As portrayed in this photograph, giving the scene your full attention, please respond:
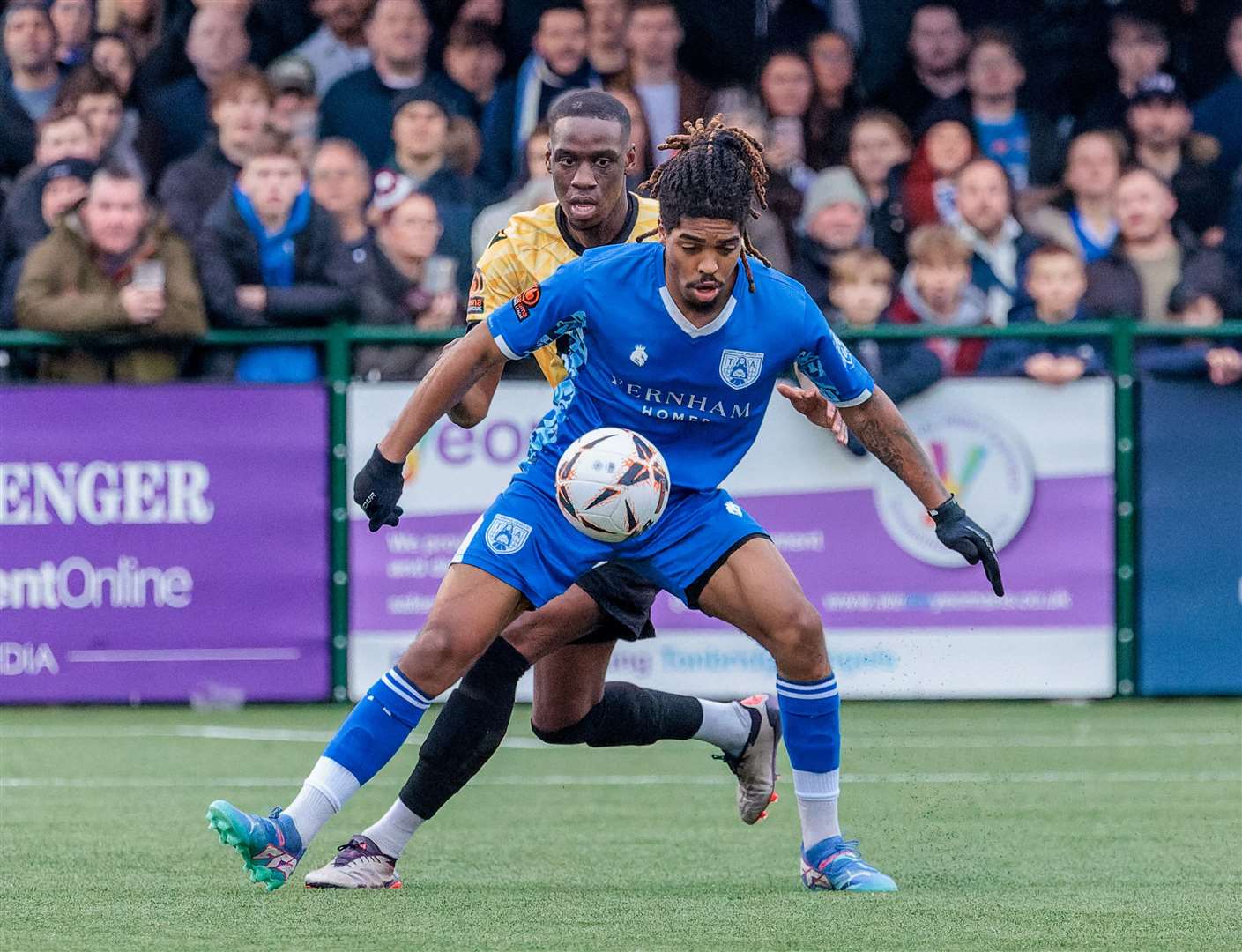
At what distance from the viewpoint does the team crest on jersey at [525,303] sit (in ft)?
19.5

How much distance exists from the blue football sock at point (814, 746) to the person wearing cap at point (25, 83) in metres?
7.41

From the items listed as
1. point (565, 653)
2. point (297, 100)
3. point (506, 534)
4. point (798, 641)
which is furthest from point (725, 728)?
point (297, 100)

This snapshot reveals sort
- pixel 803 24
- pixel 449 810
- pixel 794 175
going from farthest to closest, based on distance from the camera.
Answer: pixel 803 24
pixel 794 175
pixel 449 810

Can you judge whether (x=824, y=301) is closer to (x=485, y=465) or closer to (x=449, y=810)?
(x=485, y=465)

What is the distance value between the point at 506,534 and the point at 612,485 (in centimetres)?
33

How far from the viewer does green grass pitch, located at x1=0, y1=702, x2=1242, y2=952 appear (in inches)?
208

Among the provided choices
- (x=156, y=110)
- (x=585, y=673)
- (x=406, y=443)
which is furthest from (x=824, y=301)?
(x=406, y=443)

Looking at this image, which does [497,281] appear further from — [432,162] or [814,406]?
[432,162]

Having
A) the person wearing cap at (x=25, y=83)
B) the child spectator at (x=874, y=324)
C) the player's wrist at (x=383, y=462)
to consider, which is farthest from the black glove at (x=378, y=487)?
the person wearing cap at (x=25, y=83)

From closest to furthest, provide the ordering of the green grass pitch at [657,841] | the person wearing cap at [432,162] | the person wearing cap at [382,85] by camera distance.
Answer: the green grass pitch at [657,841] < the person wearing cap at [432,162] < the person wearing cap at [382,85]

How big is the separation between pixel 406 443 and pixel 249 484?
17.4 ft

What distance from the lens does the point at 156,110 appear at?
12.4 meters

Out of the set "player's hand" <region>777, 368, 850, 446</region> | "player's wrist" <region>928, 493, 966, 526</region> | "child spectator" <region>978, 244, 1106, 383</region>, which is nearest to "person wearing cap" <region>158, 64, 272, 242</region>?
"child spectator" <region>978, 244, 1106, 383</region>

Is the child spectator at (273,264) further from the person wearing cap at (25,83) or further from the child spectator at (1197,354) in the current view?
the child spectator at (1197,354)
